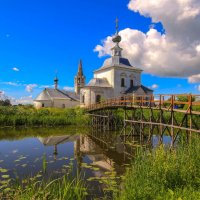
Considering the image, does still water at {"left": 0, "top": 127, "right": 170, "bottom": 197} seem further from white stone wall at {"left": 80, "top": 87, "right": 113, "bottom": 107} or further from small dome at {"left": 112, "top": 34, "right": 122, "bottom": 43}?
small dome at {"left": 112, "top": 34, "right": 122, "bottom": 43}

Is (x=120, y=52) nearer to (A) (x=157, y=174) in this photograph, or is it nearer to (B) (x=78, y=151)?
(B) (x=78, y=151)

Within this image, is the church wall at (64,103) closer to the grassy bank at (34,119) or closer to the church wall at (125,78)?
the church wall at (125,78)

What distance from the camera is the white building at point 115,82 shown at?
38750mm

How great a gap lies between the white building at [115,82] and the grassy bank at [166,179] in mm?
30986

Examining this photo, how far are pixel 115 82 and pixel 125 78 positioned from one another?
2092 mm

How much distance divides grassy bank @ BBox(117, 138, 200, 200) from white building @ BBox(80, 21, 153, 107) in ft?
102

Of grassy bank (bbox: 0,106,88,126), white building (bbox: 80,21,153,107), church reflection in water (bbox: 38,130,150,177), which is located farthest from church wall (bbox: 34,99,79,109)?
church reflection in water (bbox: 38,130,150,177)

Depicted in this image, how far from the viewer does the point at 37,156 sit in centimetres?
1320

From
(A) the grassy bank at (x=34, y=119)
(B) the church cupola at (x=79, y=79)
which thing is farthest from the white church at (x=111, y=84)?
(B) the church cupola at (x=79, y=79)

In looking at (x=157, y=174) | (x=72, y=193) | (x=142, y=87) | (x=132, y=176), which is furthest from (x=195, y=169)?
(x=142, y=87)

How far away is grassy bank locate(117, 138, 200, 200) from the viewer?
5711 millimetres

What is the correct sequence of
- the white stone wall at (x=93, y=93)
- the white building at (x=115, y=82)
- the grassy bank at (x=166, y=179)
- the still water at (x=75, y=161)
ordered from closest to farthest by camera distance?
the grassy bank at (x=166, y=179)
the still water at (x=75, y=161)
the white stone wall at (x=93, y=93)
the white building at (x=115, y=82)

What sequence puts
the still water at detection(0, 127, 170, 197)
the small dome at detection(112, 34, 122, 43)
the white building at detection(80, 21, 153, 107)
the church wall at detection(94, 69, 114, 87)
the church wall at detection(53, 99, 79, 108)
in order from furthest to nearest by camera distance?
1. the church wall at detection(53, 99, 79, 108)
2. the small dome at detection(112, 34, 122, 43)
3. the church wall at detection(94, 69, 114, 87)
4. the white building at detection(80, 21, 153, 107)
5. the still water at detection(0, 127, 170, 197)

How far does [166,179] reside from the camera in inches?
255
